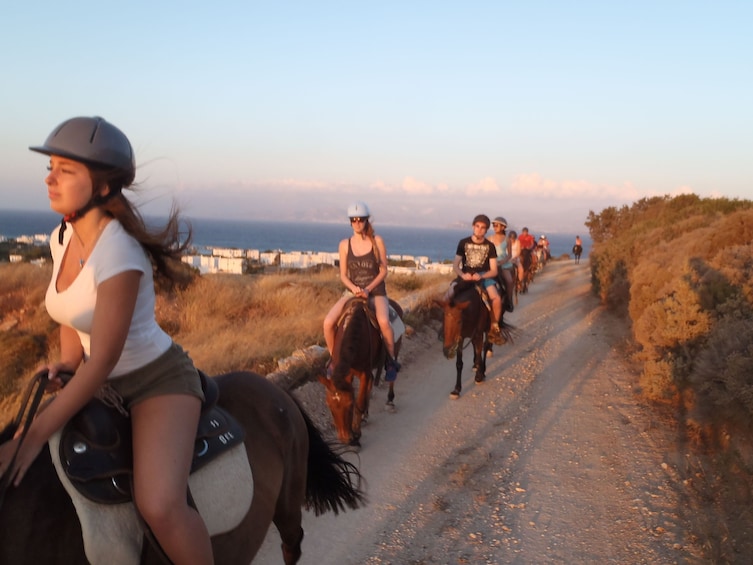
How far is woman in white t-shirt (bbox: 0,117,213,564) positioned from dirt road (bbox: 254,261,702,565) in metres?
2.48

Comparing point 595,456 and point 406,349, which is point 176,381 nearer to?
point 595,456

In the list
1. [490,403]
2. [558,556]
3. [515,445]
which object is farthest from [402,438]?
[558,556]

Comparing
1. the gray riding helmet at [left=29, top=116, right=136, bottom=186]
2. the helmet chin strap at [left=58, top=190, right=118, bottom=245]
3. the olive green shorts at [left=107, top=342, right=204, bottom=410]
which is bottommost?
the olive green shorts at [left=107, top=342, right=204, bottom=410]

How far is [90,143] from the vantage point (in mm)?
2252

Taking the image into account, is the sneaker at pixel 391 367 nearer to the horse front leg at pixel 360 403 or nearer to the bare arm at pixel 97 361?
the horse front leg at pixel 360 403

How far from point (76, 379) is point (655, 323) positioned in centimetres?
898

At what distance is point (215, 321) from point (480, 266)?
6490 millimetres

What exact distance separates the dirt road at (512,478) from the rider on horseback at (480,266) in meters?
1.08

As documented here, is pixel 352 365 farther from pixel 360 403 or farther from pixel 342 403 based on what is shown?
pixel 360 403

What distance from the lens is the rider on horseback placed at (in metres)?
9.56

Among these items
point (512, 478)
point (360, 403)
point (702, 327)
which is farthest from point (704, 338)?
point (360, 403)

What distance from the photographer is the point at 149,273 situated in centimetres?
234

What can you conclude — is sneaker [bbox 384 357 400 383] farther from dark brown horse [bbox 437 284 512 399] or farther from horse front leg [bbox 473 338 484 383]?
horse front leg [bbox 473 338 484 383]

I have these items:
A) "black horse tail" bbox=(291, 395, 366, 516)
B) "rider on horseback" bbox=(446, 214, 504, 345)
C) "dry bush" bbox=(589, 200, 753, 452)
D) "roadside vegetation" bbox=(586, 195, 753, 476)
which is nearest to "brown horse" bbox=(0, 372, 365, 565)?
"black horse tail" bbox=(291, 395, 366, 516)
